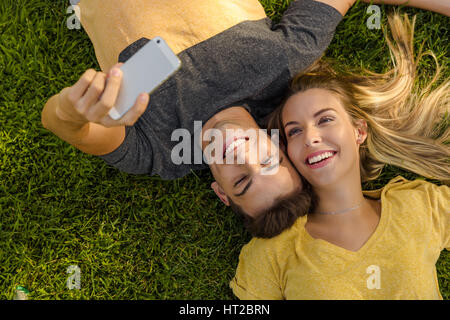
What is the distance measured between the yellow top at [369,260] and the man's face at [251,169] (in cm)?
28

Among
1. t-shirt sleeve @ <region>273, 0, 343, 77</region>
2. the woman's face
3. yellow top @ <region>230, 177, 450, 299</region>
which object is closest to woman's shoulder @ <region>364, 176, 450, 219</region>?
yellow top @ <region>230, 177, 450, 299</region>

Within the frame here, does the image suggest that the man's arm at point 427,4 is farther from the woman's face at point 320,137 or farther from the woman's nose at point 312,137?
the woman's nose at point 312,137

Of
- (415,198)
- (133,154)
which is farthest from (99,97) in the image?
(415,198)

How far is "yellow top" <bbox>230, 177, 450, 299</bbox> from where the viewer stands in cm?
206

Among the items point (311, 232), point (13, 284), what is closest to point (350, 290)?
point (311, 232)

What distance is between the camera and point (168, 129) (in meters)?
2.27

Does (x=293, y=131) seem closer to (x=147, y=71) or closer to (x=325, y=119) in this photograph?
(x=325, y=119)

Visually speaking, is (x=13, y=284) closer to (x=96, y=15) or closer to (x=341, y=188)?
(x=96, y=15)

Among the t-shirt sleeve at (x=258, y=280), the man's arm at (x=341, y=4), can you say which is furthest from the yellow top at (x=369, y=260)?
the man's arm at (x=341, y=4)

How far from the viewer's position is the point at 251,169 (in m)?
2.04

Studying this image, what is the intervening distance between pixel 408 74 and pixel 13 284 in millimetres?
2914

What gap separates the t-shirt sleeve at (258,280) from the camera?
7.26 ft

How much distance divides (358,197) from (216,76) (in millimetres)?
1090
